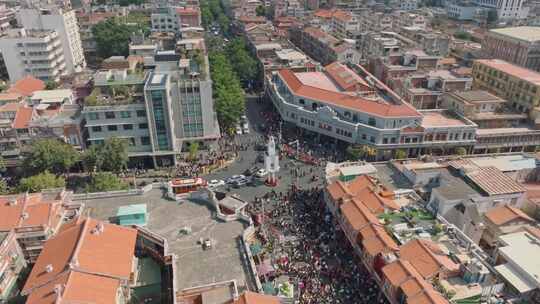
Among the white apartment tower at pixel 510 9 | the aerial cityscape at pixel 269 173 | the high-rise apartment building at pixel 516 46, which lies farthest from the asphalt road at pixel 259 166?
the white apartment tower at pixel 510 9

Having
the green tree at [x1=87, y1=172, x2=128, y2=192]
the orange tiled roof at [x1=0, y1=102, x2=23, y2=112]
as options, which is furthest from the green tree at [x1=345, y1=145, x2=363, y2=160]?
the orange tiled roof at [x1=0, y1=102, x2=23, y2=112]

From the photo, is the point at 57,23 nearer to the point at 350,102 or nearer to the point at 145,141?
the point at 145,141

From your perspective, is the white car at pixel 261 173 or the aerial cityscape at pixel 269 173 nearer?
the aerial cityscape at pixel 269 173

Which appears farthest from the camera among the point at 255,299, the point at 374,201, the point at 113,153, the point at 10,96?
the point at 10,96

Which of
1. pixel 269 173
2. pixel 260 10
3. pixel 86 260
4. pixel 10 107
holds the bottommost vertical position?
pixel 269 173

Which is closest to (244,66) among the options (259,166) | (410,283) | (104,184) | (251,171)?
(259,166)

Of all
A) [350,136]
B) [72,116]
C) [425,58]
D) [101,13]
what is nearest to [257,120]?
[350,136]

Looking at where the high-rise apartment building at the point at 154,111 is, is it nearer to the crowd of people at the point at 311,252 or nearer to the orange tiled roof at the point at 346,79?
the crowd of people at the point at 311,252

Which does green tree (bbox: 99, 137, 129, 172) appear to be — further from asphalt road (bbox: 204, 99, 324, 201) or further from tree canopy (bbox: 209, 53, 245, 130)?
tree canopy (bbox: 209, 53, 245, 130)
